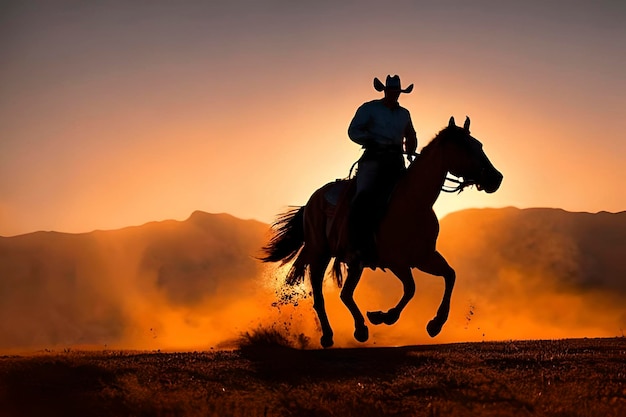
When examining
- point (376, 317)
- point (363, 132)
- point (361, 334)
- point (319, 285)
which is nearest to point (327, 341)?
point (319, 285)

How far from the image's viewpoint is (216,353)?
14617 mm

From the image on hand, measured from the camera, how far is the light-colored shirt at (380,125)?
13.1 metres

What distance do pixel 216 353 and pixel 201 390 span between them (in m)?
4.95

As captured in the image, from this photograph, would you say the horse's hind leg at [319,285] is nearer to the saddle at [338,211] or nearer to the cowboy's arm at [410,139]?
the saddle at [338,211]

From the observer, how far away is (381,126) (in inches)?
516

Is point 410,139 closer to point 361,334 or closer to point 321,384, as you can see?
point 361,334

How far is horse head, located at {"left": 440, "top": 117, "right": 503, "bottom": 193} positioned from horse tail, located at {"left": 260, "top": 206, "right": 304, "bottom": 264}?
15.5ft

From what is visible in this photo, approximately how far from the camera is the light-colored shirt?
13.1m

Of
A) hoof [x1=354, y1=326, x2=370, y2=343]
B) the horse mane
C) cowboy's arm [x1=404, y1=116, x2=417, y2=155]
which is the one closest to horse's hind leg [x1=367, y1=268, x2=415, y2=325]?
hoof [x1=354, y1=326, x2=370, y2=343]

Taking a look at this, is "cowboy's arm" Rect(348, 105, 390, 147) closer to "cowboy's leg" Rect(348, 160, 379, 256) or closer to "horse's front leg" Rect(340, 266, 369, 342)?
"cowboy's leg" Rect(348, 160, 379, 256)

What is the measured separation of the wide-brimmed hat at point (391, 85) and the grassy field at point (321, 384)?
4.70 meters

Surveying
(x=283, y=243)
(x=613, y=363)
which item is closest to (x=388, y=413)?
(x=613, y=363)

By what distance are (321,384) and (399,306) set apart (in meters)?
2.31

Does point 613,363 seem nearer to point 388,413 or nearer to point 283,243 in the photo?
point 388,413
